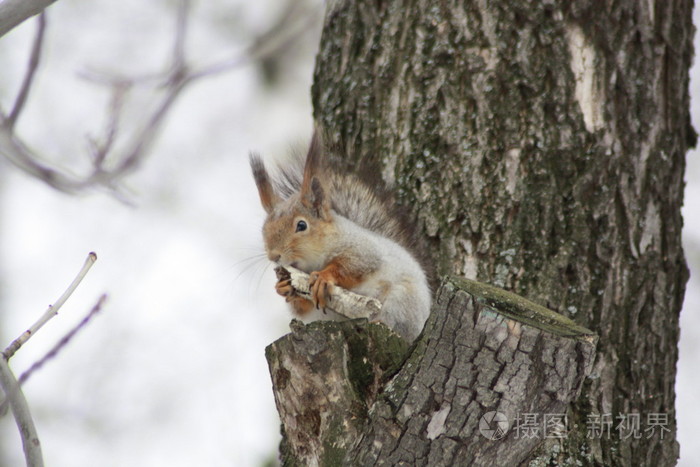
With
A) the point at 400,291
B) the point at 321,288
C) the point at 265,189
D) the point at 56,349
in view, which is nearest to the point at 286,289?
the point at 321,288

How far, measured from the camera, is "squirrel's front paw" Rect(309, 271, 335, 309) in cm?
198

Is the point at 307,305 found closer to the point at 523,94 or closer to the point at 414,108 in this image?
the point at 414,108

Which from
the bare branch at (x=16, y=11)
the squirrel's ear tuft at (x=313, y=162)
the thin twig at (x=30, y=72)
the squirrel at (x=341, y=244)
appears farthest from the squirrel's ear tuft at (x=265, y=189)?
the bare branch at (x=16, y=11)

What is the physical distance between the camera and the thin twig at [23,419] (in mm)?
1185

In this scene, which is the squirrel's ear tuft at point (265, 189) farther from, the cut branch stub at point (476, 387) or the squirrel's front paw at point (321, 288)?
the cut branch stub at point (476, 387)

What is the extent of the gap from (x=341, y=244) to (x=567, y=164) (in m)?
0.66

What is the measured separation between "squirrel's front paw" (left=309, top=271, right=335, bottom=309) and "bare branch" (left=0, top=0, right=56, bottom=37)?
934 millimetres

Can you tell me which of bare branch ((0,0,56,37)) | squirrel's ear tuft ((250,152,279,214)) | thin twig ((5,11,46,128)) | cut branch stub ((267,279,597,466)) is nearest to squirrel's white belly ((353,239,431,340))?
squirrel's ear tuft ((250,152,279,214))

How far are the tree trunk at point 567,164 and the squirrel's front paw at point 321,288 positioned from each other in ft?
1.05

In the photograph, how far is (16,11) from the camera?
1378 millimetres

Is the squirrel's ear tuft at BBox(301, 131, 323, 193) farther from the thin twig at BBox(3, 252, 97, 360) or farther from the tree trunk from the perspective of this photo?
the thin twig at BBox(3, 252, 97, 360)

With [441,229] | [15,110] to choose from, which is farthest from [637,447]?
[15,110]

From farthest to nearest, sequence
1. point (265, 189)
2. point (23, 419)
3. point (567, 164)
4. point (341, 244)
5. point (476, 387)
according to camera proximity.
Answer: point (265, 189), point (341, 244), point (567, 164), point (476, 387), point (23, 419)

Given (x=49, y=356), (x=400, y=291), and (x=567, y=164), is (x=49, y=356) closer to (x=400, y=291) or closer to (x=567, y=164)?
(x=400, y=291)
